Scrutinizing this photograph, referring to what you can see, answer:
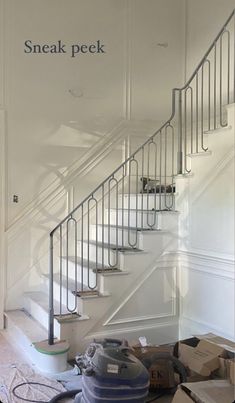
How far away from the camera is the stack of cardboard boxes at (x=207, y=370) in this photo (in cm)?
266

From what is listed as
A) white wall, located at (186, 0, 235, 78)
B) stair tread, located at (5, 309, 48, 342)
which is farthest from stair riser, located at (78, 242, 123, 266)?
white wall, located at (186, 0, 235, 78)

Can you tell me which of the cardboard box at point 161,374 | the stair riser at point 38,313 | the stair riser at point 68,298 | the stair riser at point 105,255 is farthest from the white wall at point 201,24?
the cardboard box at point 161,374

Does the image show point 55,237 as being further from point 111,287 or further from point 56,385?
point 56,385

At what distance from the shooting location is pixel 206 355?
332 centimetres

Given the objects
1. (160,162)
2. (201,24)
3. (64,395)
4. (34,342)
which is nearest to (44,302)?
(34,342)

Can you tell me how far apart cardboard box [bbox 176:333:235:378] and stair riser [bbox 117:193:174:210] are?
64.1 inches

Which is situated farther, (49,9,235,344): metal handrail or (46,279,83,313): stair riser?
(49,9,235,344): metal handrail

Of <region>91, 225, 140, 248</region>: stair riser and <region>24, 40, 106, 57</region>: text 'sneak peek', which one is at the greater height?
<region>24, 40, 106, 57</region>: text 'sneak peek'

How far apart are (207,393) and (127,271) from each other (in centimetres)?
181

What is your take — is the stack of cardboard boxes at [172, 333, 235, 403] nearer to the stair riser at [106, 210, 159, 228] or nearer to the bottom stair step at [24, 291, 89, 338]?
the bottom stair step at [24, 291, 89, 338]

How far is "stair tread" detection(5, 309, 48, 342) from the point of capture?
4.12 metres

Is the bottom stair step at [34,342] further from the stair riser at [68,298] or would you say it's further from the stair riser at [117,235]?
the stair riser at [117,235]

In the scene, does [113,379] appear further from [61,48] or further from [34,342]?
[61,48]

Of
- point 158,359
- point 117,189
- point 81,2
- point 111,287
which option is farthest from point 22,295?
point 81,2
